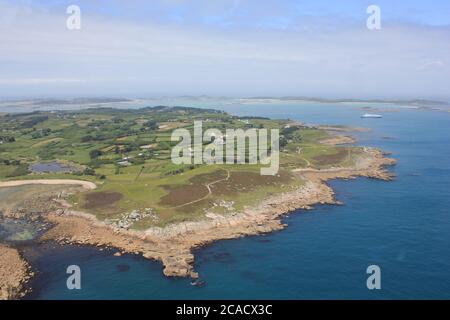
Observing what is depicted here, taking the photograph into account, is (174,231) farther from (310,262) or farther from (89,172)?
(89,172)

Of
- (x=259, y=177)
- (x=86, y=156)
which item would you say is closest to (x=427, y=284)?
(x=259, y=177)

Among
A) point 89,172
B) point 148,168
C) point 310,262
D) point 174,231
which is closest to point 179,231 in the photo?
point 174,231

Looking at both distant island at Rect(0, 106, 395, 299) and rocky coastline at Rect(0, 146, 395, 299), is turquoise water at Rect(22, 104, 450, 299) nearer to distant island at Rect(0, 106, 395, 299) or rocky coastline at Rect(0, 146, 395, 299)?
rocky coastline at Rect(0, 146, 395, 299)

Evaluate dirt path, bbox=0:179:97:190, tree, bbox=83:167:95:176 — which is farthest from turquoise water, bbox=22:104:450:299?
tree, bbox=83:167:95:176

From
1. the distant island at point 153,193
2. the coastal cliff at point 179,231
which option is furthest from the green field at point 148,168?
the coastal cliff at point 179,231

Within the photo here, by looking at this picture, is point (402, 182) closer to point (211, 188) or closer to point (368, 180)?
point (368, 180)

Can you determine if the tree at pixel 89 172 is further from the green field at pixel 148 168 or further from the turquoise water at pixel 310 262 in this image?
the turquoise water at pixel 310 262
